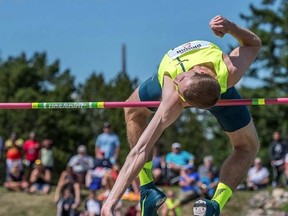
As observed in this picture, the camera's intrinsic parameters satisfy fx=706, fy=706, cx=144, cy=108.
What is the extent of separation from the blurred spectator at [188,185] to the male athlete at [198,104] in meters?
8.01

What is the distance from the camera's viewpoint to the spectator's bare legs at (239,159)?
5418mm

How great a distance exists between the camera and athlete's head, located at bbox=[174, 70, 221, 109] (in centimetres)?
452

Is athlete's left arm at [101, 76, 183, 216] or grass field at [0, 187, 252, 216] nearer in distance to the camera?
athlete's left arm at [101, 76, 183, 216]

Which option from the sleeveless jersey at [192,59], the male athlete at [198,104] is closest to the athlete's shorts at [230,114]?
the male athlete at [198,104]

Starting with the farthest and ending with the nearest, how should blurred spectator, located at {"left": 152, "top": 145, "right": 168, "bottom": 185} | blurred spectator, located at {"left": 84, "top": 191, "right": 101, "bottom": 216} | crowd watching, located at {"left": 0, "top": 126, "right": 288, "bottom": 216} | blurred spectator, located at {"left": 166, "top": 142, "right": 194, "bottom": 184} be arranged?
blurred spectator, located at {"left": 166, "top": 142, "right": 194, "bottom": 184}, blurred spectator, located at {"left": 152, "top": 145, "right": 168, "bottom": 185}, crowd watching, located at {"left": 0, "top": 126, "right": 288, "bottom": 216}, blurred spectator, located at {"left": 84, "top": 191, "right": 101, "bottom": 216}

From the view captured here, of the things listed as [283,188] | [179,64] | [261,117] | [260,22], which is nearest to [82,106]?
[179,64]

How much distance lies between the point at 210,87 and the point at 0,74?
1663 inches

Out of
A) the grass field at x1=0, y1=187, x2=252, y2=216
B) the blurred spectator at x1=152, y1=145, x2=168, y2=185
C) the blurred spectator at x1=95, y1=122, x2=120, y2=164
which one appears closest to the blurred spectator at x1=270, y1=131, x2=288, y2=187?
the grass field at x1=0, y1=187, x2=252, y2=216

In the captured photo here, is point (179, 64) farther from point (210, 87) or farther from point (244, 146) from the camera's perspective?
point (244, 146)

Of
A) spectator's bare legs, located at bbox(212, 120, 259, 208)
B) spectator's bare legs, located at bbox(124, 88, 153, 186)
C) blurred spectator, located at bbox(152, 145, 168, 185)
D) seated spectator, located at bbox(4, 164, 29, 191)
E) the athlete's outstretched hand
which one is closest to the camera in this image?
the athlete's outstretched hand

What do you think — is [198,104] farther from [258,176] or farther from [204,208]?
[258,176]

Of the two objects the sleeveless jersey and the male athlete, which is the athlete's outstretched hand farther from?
the sleeveless jersey

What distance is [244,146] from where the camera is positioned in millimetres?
5543

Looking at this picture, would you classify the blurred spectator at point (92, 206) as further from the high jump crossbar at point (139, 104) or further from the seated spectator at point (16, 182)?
the high jump crossbar at point (139, 104)
